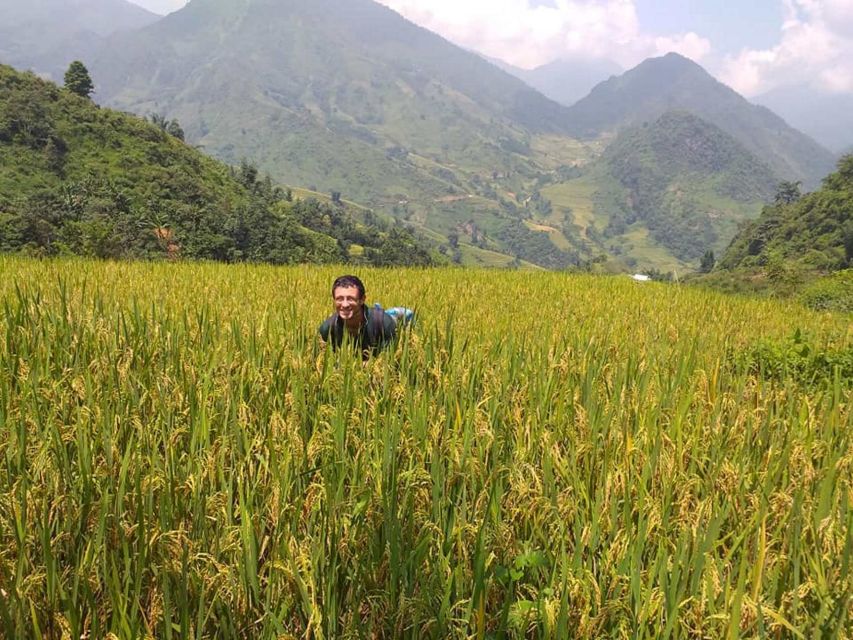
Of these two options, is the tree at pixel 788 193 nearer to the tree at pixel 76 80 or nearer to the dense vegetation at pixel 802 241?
the dense vegetation at pixel 802 241

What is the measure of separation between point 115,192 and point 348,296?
52725 mm

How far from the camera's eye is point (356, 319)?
4.22 metres

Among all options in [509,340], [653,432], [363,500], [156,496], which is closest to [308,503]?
[363,500]

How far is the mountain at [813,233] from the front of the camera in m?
54.8

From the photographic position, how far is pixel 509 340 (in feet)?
11.3

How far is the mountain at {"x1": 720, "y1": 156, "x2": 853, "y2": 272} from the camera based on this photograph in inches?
2159

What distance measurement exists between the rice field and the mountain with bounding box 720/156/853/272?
57813 millimetres

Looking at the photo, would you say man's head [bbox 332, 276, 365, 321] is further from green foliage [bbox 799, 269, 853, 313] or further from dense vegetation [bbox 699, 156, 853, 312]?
dense vegetation [bbox 699, 156, 853, 312]

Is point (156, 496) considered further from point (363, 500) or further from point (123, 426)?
point (363, 500)

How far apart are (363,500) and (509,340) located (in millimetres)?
2055

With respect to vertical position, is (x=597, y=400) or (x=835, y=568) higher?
(x=597, y=400)

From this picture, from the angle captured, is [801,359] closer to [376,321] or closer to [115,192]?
[376,321]

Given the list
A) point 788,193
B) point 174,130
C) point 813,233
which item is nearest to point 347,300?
point 813,233

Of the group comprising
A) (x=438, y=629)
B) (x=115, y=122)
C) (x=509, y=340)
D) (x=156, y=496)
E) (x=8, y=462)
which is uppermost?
(x=115, y=122)
